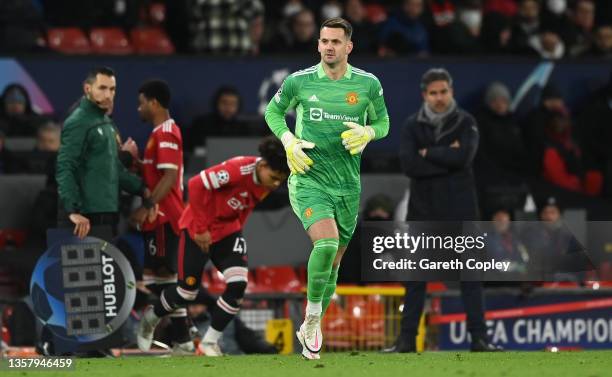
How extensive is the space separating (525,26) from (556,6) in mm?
990

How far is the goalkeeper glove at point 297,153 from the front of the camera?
440 inches

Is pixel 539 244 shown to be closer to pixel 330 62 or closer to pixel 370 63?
pixel 330 62

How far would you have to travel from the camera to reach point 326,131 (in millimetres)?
11320

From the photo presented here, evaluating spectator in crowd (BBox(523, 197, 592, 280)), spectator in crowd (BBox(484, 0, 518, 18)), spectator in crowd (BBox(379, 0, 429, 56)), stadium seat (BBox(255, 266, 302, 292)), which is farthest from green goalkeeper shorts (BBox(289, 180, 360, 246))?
spectator in crowd (BBox(484, 0, 518, 18))

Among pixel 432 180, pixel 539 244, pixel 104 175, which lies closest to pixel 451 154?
pixel 432 180

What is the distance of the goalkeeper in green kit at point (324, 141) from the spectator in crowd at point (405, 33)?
7666 mm

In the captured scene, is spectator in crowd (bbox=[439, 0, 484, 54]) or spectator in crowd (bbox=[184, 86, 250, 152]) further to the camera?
spectator in crowd (bbox=[439, 0, 484, 54])

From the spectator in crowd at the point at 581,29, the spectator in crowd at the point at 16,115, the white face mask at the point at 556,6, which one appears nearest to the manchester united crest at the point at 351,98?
the spectator in crowd at the point at 16,115

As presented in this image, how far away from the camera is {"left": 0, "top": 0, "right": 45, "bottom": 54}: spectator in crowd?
17859 millimetres

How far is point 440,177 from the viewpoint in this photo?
13.0 metres

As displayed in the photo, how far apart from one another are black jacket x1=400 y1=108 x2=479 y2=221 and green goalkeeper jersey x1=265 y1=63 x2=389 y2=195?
1529mm

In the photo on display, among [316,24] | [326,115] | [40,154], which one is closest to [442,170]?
[326,115]

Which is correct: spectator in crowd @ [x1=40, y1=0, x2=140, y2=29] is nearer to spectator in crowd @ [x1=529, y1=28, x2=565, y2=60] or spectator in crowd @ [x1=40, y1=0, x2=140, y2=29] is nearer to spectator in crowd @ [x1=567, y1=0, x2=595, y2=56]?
spectator in crowd @ [x1=529, y1=28, x2=565, y2=60]

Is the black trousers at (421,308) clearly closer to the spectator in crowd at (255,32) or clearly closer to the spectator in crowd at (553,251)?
the spectator in crowd at (553,251)
